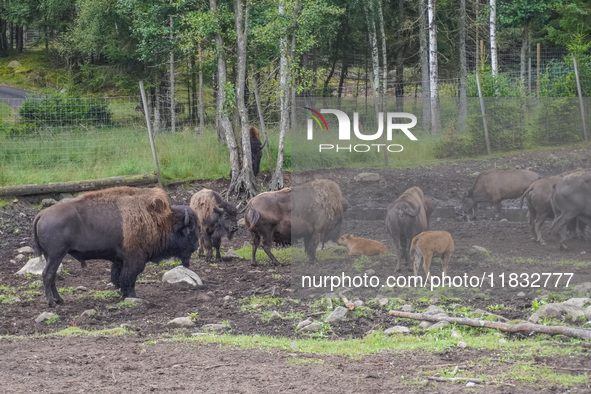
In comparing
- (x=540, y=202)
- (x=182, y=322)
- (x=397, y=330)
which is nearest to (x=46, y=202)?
(x=182, y=322)

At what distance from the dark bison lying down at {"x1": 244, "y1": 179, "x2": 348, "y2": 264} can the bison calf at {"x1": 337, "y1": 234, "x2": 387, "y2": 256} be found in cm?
30

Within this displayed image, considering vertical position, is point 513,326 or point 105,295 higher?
point 513,326

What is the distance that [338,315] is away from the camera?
8398 millimetres

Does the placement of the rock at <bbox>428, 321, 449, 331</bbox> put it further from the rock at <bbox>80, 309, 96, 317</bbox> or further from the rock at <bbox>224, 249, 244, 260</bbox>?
the rock at <bbox>224, 249, 244, 260</bbox>

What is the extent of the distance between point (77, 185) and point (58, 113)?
291 cm

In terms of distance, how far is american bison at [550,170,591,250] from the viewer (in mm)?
11320

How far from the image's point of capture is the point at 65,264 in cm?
1246

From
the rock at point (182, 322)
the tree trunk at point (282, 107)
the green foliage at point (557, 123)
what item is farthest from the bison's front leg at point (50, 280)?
the green foliage at point (557, 123)

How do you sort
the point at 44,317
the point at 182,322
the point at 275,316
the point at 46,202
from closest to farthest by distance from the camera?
the point at 182,322
the point at 275,316
the point at 44,317
the point at 46,202

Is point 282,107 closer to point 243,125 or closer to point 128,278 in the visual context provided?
point 243,125

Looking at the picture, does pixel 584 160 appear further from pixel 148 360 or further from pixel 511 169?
pixel 148 360

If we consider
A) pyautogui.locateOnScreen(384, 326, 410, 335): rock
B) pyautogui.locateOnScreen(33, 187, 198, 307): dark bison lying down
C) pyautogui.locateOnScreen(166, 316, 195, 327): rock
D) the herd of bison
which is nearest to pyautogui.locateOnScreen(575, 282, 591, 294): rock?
the herd of bison

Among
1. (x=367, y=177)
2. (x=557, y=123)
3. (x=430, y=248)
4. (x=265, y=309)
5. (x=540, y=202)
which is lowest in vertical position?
(x=265, y=309)

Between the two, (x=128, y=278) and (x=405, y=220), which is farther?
(x=405, y=220)
